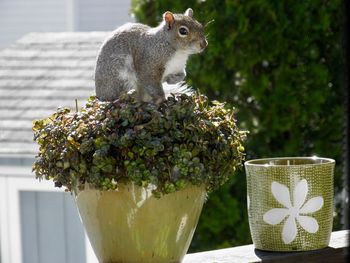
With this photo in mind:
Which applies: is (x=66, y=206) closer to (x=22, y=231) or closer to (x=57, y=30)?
(x=22, y=231)

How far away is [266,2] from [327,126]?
1.90ft

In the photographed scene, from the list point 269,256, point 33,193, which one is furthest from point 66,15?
point 269,256

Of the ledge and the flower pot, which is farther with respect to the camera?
the ledge

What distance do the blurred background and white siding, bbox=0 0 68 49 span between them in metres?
4.29

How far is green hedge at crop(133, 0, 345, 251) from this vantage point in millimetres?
2967

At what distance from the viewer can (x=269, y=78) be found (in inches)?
120

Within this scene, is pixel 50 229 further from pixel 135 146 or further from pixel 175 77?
pixel 135 146

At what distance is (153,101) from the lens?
135cm

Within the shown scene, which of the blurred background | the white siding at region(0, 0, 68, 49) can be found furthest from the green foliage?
the white siding at region(0, 0, 68, 49)

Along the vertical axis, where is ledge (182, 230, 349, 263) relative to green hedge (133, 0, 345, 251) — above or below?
below

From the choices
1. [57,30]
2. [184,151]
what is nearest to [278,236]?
[184,151]

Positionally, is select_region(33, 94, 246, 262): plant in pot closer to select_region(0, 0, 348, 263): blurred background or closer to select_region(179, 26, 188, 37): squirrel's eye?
select_region(179, 26, 188, 37): squirrel's eye

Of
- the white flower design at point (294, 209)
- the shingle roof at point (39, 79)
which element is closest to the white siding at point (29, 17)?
the shingle roof at point (39, 79)

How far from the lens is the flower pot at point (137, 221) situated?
129cm
